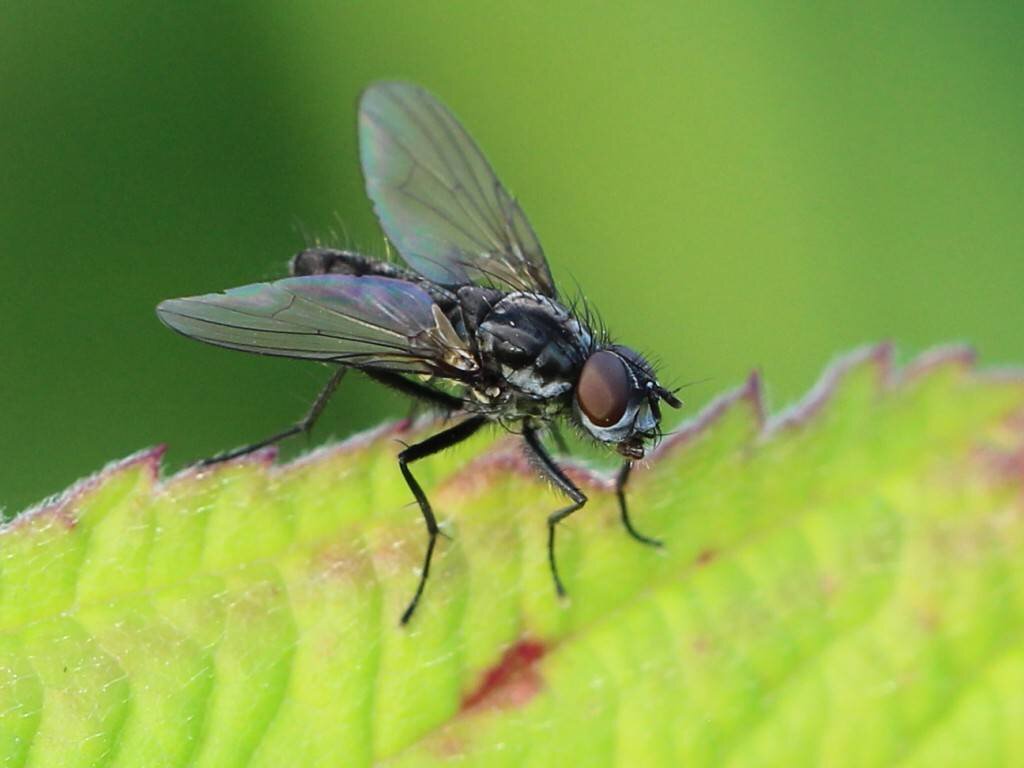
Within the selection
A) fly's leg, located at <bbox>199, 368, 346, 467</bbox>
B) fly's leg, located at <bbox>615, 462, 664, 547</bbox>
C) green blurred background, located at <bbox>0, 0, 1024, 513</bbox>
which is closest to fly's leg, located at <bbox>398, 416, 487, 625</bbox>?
fly's leg, located at <bbox>615, 462, 664, 547</bbox>

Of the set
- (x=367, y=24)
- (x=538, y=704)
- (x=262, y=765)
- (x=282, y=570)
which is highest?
(x=367, y=24)

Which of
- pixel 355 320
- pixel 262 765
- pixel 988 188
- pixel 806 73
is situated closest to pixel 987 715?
pixel 262 765

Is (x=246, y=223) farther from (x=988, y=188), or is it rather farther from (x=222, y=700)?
(x=988, y=188)

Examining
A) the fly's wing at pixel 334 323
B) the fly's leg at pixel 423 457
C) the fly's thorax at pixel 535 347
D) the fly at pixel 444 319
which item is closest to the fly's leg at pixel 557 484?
the fly at pixel 444 319

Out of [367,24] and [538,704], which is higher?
[367,24]

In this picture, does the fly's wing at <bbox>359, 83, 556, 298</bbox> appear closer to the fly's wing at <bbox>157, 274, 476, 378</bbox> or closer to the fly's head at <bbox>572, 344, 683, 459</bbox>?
the fly's wing at <bbox>157, 274, 476, 378</bbox>

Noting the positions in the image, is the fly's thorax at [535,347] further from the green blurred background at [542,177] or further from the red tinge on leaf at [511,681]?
the red tinge on leaf at [511,681]

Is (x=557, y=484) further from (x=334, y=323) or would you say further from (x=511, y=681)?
(x=334, y=323)
